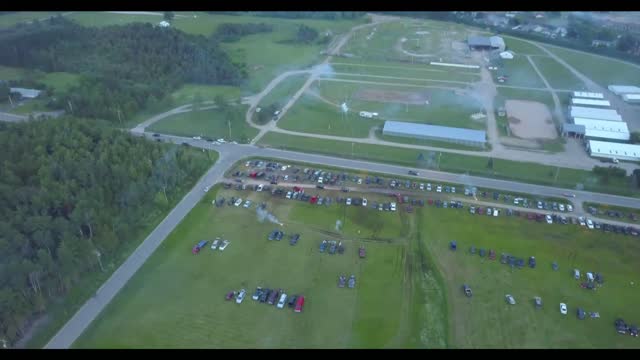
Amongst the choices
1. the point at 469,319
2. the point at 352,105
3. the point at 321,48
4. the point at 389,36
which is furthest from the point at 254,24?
the point at 469,319

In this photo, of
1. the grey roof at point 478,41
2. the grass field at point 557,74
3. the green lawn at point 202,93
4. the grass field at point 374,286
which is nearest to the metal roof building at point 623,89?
the grass field at point 557,74

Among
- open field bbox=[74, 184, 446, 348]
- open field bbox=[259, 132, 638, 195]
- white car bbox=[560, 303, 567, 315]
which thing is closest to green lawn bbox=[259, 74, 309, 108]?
open field bbox=[259, 132, 638, 195]

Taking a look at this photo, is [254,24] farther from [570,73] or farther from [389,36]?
[570,73]

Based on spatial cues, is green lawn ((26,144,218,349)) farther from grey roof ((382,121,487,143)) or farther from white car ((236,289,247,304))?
grey roof ((382,121,487,143))

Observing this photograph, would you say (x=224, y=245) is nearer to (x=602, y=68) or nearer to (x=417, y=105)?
(x=417, y=105)
